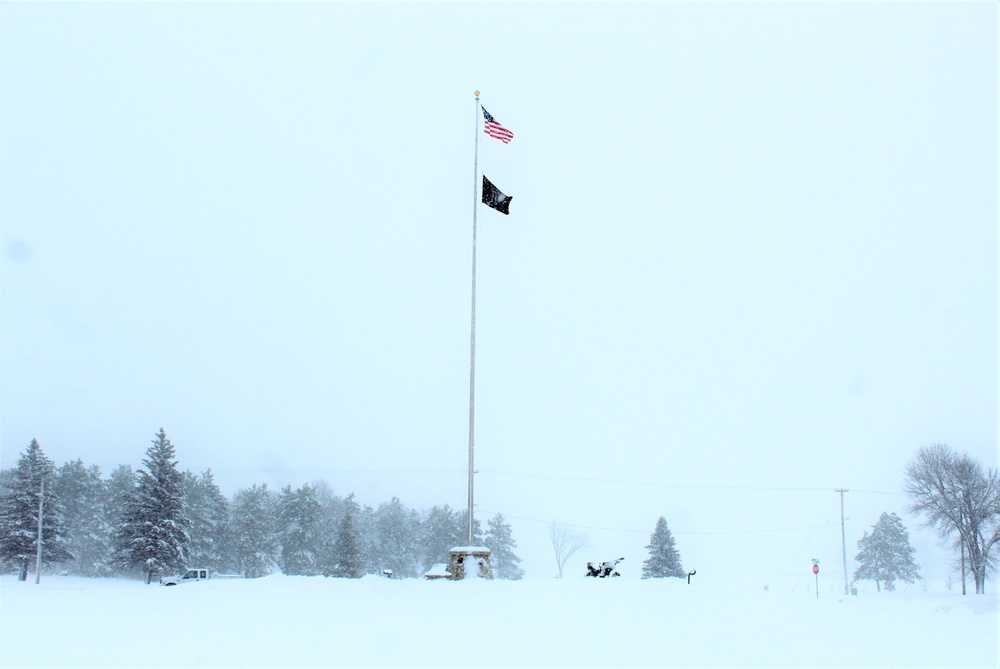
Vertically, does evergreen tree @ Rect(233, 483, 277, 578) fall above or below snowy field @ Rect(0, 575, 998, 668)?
below

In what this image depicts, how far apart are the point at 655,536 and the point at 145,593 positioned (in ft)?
164

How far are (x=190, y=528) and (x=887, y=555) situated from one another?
6650cm

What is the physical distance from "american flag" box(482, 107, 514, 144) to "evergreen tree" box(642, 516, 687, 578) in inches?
1653

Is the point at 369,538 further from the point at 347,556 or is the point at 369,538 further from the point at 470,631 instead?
the point at 470,631

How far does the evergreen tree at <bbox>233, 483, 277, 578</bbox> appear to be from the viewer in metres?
63.0

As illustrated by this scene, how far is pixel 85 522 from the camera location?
2611 inches

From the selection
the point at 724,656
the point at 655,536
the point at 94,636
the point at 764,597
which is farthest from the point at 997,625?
the point at 655,536

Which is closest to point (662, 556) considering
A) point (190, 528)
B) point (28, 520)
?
point (190, 528)

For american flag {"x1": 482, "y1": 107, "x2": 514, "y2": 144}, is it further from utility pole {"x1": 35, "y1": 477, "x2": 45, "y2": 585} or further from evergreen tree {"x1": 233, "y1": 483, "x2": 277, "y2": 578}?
evergreen tree {"x1": 233, "y1": 483, "x2": 277, "y2": 578}

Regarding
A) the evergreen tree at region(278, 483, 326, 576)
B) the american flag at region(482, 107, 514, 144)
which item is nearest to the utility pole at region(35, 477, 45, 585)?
the evergreen tree at region(278, 483, 326, 576)

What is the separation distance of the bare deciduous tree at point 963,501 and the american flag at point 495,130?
4440cm

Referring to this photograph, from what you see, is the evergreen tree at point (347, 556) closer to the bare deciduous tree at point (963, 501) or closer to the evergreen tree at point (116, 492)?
the evergreen tree at point (116, 492)

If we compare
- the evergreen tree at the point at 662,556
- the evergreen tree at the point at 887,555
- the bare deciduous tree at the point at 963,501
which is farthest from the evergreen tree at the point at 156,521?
the evergreen tree at the point at 887,555

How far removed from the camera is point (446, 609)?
12570 millimetres
